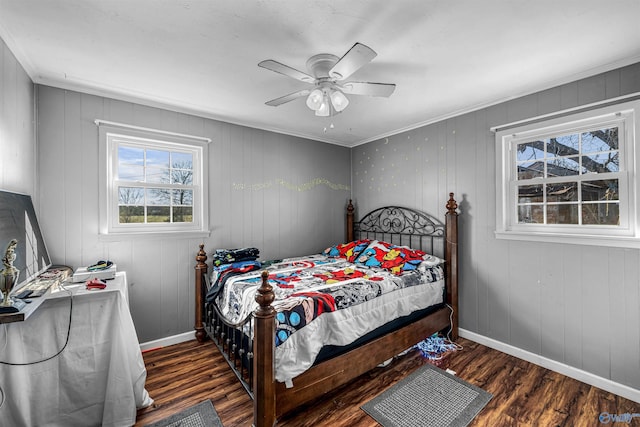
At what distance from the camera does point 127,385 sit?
1.79 meters

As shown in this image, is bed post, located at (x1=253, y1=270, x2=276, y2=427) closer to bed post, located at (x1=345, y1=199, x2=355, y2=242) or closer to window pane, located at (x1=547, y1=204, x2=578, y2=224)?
window pane, located at (x1=547, y1=204, x2=578, y2=224)

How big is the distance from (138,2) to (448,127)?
2.97 m

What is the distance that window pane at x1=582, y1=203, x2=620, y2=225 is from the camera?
2.22m

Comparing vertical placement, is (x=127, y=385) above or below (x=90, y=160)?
below

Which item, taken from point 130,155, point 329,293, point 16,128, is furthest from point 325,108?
point 16,128

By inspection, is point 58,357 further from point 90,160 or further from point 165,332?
point 90,160

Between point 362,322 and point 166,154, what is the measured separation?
2.61 m

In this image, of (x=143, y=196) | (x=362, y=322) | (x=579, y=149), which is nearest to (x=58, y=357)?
(x=143, y=196)

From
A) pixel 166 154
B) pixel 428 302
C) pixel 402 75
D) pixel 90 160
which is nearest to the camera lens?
pixel 402 75

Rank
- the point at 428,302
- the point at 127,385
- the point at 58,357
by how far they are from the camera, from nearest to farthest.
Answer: the point at 58,357
the point at 127,385
the point at 428,302

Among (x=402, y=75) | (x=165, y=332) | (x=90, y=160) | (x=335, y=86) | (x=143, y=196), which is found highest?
(x=402, y=75)

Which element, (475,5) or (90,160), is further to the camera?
(90,160)

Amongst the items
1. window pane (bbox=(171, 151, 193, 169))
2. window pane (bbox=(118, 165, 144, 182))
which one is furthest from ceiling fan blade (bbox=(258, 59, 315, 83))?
window pane (bbox=(118, 165, 144, 182))

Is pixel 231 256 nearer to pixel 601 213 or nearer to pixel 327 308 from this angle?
pixel 327 308
